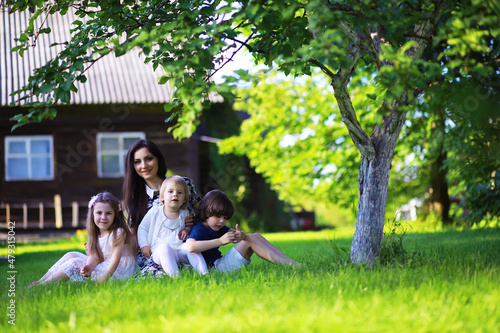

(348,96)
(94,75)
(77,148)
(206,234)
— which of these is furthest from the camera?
(94,75)

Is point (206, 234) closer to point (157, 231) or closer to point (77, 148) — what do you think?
point (157, 231)

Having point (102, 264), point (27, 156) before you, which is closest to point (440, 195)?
point (102, 264)

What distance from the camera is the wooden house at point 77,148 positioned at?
1416 centimetres

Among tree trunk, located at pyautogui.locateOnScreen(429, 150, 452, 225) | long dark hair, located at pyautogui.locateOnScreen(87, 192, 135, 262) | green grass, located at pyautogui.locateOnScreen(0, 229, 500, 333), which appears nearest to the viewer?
green grass, located at pyautogui.locateOnScreen(0, 229, 500, 333)

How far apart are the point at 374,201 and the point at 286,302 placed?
1.72 m

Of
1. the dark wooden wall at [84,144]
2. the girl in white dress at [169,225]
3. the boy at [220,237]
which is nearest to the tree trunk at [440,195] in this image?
the dark wooden wall at [84,144]

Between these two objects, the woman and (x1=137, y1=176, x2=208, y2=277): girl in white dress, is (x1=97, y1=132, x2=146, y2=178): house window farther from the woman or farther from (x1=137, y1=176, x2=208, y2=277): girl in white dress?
(x1=137, y1=176, x2=208, y2=277): girl in white dress

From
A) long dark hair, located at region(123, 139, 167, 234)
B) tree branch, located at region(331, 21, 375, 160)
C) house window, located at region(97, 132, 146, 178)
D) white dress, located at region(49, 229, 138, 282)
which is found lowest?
white dress, located at region(49, 229, 138, 282)

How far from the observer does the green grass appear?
2.75 metres

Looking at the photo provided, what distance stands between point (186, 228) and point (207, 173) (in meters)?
12.6

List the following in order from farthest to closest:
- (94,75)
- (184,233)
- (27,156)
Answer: (94,75)
(27,156)
(184,233)

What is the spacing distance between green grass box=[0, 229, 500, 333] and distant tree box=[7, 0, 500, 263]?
85 cm

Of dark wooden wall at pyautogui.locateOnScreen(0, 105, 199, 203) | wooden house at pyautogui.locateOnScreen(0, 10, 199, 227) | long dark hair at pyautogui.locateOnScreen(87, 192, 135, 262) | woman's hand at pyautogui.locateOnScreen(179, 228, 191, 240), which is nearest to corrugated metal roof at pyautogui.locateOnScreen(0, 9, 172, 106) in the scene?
wooden house at pyautogui.locateOnScreen(0, 10, 199, 227)

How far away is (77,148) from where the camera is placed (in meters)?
14.5
